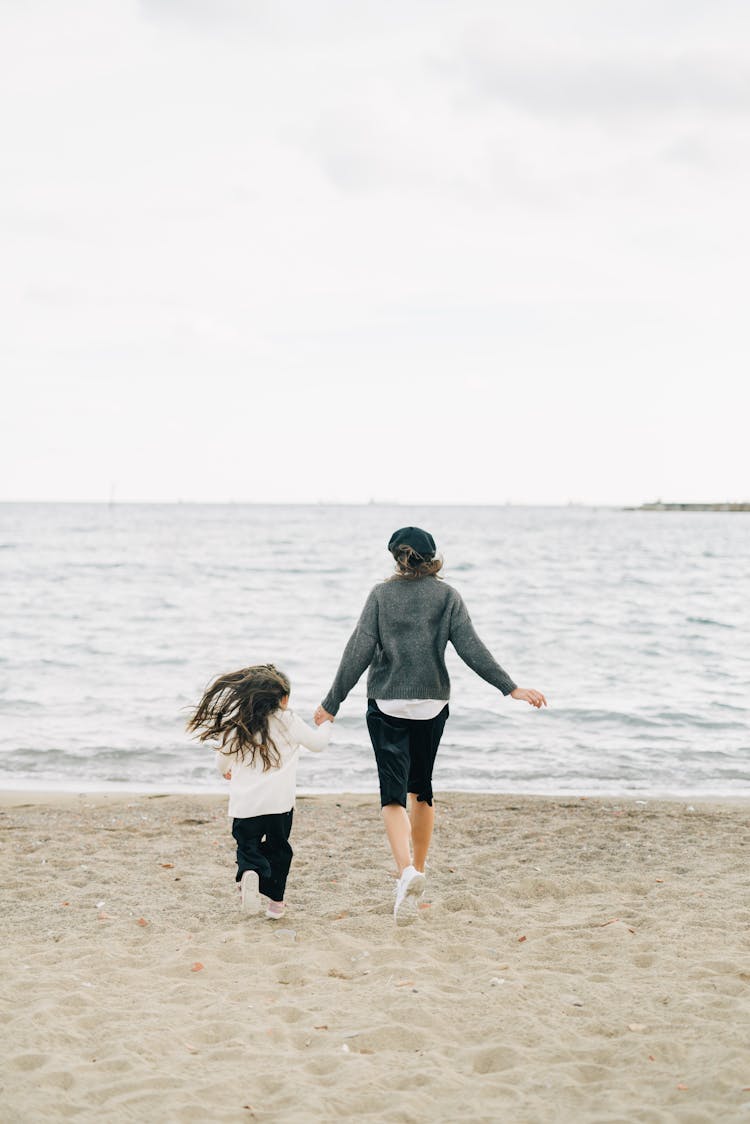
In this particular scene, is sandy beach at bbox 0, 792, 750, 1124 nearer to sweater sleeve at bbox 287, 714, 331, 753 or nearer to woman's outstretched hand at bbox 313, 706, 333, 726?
sweater sleeve at bbox 287, 714, 331, 753

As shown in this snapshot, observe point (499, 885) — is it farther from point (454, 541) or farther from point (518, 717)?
point (454, 541)

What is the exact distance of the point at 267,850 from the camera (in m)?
5.11

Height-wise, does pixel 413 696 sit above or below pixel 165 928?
above

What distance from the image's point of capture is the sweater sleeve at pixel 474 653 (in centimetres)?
502

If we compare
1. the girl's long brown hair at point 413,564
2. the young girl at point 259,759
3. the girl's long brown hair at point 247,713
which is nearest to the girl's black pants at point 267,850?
the young girl at point 259,759

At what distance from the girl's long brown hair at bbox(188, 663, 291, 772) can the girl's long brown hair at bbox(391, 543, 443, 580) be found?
801mm

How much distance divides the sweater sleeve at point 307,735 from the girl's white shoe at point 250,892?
27.4 inches

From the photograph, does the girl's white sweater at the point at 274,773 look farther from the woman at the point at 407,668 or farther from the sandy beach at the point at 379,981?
the sandy beach at the point at 379,981

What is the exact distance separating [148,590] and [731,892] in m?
27.3

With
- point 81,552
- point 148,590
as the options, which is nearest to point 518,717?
point 148,590

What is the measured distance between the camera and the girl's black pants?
16.6 feet

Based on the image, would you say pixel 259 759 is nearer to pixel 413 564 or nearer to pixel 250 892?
pixel 250 892

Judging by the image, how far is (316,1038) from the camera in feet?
11.8

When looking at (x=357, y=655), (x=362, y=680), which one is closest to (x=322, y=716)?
(x=357, y=655)
